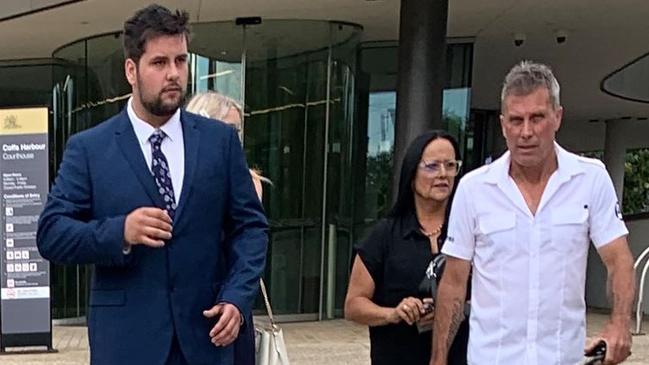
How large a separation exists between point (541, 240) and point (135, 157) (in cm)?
127

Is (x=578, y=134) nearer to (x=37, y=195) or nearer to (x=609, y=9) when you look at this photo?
(x=609, y=9)

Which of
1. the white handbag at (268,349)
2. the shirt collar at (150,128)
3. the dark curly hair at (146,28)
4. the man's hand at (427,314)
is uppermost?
the dark curly hair at (146,28)

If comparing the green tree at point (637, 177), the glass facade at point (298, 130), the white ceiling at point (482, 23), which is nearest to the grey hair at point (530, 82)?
the white ceiling at point (482, 23)

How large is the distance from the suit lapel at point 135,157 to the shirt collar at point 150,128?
0.05 feet

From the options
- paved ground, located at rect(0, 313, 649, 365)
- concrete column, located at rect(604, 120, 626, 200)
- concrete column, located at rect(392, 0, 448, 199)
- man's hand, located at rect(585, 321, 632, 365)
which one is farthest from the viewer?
concrete column, located at rect(604, 120, 626, 200)

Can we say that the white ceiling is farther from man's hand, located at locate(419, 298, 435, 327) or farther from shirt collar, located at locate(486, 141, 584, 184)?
shirt collar, located at locate(486, 141, 584, 184)

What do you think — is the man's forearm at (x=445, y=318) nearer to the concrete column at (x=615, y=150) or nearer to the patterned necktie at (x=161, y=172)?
the patterned necktie at (x=161, y=172)

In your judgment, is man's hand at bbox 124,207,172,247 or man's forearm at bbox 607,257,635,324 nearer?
man's hand at bbox 124,207,172,247

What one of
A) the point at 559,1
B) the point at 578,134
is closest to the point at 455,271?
the point at 559,1

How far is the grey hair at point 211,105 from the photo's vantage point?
3313 millimetres

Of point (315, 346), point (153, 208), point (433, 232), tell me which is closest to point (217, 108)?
point (153, 208)

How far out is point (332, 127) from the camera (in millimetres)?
12773

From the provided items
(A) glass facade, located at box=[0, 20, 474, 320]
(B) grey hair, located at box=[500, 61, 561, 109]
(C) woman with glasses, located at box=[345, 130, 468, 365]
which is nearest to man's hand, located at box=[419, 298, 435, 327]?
(C) woman with glasses, located at box=[345, 130, 468, 365]

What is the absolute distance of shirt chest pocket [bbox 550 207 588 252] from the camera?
2691 mm
